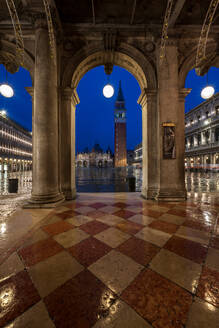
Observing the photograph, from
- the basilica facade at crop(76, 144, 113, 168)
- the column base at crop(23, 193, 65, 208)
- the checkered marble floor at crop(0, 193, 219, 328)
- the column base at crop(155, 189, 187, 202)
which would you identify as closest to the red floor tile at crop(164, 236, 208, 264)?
the checkered marble floor at crop(0, 193, 219, 328)

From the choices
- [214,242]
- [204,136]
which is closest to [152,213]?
[214,242]

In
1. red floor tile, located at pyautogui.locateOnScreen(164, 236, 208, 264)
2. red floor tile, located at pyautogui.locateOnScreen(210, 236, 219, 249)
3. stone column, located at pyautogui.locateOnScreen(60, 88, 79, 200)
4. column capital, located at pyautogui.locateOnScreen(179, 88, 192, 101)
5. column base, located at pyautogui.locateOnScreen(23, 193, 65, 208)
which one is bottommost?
red floor tile, located at pyautogui.locateOnScreen(210, 236, 219, 249)

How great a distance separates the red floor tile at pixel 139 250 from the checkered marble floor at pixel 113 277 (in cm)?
1

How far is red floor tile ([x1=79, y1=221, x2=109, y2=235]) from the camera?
270 cm

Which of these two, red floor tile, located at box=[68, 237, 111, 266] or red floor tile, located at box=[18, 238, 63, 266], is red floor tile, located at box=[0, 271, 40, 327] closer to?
red floor tile, located at box=[18, 238, 63, 266]

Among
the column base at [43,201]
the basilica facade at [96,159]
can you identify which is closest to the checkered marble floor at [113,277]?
the column base at [43,201]

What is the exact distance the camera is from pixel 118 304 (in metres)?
1.28

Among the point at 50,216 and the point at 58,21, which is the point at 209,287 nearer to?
the point at 50,216

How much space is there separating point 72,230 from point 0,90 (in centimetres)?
597

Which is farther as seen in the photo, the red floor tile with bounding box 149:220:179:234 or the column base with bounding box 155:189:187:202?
the column base with bounding box 155:189:187:202

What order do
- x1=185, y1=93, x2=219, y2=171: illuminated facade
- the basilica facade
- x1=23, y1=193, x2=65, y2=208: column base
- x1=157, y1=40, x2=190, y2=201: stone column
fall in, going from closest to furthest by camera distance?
x1=23, y1=193, x2=65, y2=208: column base, x1=157, y1=40, x2=190, y2=201: stone column, x1=185, y1=93, x2=219, y2=171: illuminated facade, the basilica facade

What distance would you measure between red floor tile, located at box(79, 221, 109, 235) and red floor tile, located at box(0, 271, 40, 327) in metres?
1.26

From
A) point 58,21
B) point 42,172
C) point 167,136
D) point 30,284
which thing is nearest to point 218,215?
point 167,136

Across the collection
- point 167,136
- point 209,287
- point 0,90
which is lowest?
point 209,287
